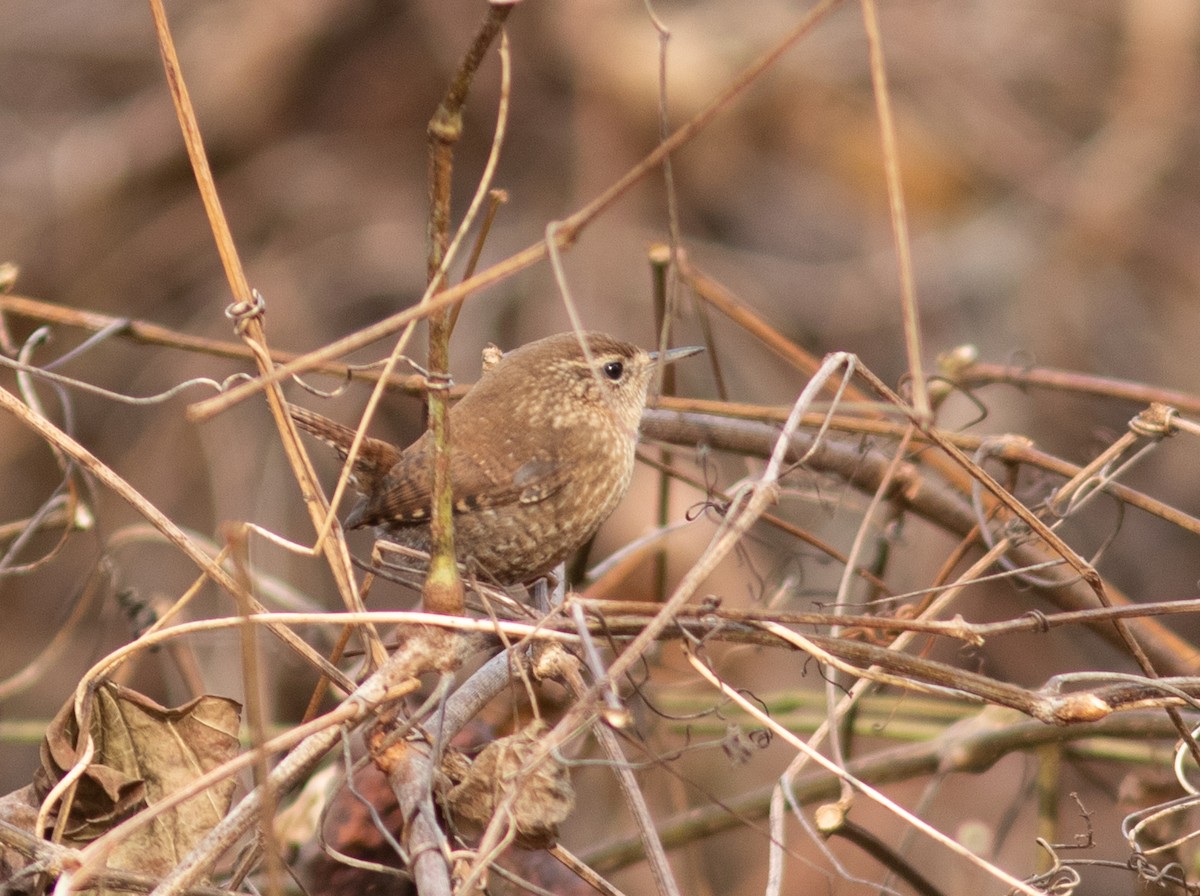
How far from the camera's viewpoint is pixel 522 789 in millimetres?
1474

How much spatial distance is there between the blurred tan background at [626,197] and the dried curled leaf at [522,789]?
134 inches

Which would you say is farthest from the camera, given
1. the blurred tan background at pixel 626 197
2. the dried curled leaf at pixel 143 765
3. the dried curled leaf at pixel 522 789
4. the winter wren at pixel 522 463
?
the blurred tan background at pixel 626 197

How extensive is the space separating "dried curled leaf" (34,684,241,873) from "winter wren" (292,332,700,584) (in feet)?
2.55

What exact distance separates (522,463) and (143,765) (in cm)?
106

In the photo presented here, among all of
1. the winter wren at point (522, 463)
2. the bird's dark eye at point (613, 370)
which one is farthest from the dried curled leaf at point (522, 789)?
the bird's dark eye at point (613, 370)

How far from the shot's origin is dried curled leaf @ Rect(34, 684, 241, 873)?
5.35 feet

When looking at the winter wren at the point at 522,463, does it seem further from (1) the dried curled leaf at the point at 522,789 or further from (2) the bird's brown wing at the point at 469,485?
(1) the dried curled leaf at the point at 522,789

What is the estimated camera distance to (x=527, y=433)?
2619 millimetres

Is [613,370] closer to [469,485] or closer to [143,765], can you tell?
[469,485]

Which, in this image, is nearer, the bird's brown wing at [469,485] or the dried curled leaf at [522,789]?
the dried curled leaf at [522,789]

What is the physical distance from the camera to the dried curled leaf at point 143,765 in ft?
5.35

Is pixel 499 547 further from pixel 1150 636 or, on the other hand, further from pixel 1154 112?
pixel 1154 112

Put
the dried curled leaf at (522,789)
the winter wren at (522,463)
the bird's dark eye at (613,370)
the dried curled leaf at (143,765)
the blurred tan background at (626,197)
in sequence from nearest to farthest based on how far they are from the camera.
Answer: the dried curled leaf at (522,789) → the dried curled leaf at (143,765) → the winter wren at (522,463) → the bird's dark eye at (613,370) → the blurred tan background at (626,197)

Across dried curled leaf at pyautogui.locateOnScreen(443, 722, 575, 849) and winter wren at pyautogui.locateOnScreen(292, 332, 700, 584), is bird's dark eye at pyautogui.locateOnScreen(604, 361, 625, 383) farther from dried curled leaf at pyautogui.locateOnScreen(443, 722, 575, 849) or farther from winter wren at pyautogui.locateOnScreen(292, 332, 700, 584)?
dried curled leaf at pyautogui.locateOnScreen(443, 722, 575, 849)
